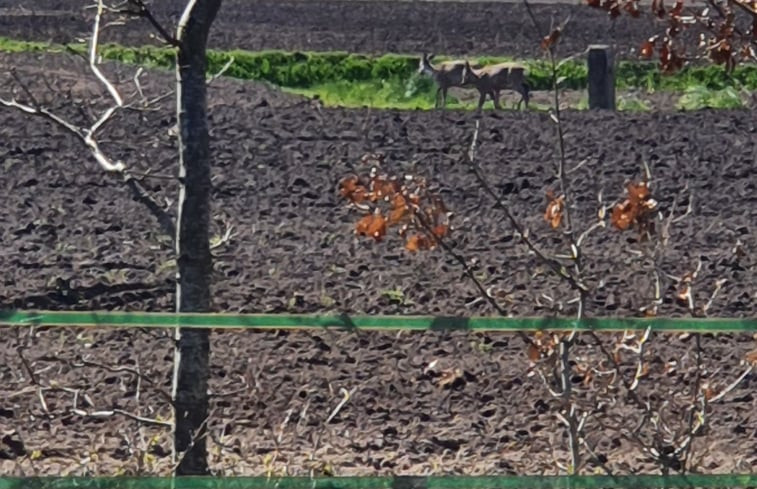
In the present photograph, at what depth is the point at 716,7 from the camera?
4.04 meters

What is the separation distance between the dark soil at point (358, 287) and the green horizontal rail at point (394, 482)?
512mm

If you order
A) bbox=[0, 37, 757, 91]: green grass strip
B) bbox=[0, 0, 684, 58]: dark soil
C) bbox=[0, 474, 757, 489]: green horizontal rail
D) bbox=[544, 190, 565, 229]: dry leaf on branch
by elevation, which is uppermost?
bbox=[544, 190, 565, 229]: dry leaf on branch

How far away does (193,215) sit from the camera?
438 cm

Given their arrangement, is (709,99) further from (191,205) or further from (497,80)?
(191,205)

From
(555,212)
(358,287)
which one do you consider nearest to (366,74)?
→ (358,287)

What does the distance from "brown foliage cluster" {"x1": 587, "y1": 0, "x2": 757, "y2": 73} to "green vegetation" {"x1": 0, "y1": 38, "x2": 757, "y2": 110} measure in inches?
581

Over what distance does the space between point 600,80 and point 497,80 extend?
1979mm

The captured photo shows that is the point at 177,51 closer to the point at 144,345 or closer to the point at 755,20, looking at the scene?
the point at 755,20

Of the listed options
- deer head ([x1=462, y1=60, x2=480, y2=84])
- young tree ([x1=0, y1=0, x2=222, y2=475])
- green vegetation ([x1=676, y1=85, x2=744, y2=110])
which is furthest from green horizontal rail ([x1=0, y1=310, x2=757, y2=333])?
deer head ([x1=462, y1=60, x2=480, y2=84])

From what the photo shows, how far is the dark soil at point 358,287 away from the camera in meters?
5.98

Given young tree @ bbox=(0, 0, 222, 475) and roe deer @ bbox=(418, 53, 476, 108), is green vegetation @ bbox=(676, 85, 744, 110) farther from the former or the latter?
young tree @ bbox=(0, 0, 222, 475)

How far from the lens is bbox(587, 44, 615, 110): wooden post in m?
16.1

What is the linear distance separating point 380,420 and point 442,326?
3040mm

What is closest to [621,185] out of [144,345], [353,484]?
[144,345]
